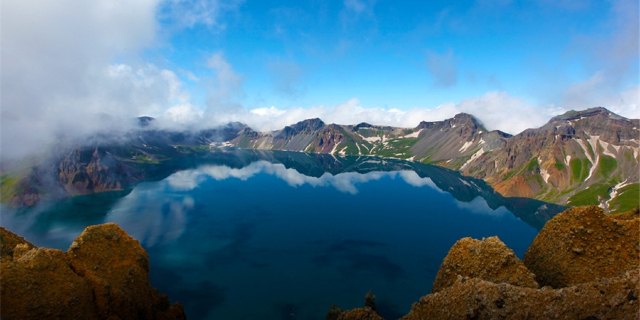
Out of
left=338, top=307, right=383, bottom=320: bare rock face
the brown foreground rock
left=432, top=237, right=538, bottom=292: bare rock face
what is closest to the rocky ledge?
left=432, top=237, right=538, bottom=292: bare rock face

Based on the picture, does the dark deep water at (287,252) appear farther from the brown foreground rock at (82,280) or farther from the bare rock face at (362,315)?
the brown foreground rock at (82,280)

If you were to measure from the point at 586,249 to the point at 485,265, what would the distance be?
38.0 feet

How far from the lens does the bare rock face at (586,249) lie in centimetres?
3912

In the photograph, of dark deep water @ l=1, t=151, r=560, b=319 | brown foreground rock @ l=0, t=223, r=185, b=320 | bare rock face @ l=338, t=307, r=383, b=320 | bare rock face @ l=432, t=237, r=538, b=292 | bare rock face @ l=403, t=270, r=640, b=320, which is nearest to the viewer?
bare rock face @ l=403, t=270, r=640, b=320

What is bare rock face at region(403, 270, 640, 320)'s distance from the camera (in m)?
25.3

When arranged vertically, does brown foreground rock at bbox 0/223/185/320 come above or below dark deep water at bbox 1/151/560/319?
above

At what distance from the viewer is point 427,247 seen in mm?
139125

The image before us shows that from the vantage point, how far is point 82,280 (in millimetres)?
41469

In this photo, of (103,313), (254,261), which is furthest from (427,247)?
(103,313)

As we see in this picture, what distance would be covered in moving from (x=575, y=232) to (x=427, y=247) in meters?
102

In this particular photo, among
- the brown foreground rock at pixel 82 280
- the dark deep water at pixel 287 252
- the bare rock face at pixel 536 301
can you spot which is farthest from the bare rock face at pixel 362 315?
the dark deep water at pixel 287 252

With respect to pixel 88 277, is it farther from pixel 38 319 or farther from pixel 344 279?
pixel 344 279

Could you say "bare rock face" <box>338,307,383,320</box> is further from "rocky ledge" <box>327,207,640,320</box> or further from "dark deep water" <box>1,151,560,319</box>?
"dark deep water" <box>1,151,560,319</box>

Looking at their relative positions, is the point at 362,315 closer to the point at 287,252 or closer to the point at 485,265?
the point at 485,265
